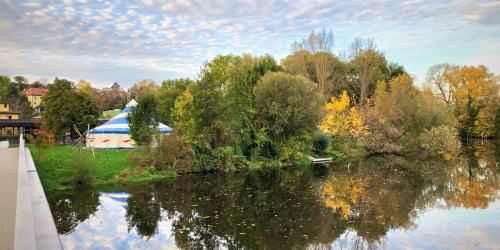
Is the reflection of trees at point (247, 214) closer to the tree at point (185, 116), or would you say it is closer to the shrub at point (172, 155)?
the shrub at point (172, 155)

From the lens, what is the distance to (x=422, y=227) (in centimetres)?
1403

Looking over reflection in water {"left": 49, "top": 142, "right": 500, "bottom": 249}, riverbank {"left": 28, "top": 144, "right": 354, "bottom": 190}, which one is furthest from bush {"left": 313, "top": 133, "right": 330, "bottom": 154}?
riverbank {"left": 28, "top": 144, "right": 354, "bottom": 190}

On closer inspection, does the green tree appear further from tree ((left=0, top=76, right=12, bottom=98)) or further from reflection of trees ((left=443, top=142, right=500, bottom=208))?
tree ((left=0, top=76, right=12, bottom=98))

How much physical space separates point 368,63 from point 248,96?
28328 mm

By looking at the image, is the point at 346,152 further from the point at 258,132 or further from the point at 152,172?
the point at 152,172

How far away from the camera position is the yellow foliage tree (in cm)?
4328

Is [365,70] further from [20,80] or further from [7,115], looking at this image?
[20,80]

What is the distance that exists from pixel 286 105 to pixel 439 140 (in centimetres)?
2071

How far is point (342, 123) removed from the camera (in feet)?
143

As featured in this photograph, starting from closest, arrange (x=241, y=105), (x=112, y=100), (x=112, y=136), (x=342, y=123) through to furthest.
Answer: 1. (x=241, y=105)
2. (x=112, y=136)
3. (x=342, y=123)
4. (x=112, y=100)

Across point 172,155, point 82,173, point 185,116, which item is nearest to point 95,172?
point 82,173

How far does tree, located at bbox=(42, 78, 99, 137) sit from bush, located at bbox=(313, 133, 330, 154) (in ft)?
77.4

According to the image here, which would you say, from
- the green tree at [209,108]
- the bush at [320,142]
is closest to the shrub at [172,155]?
the green tree at [209,108]

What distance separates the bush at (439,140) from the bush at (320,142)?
39.9ft
